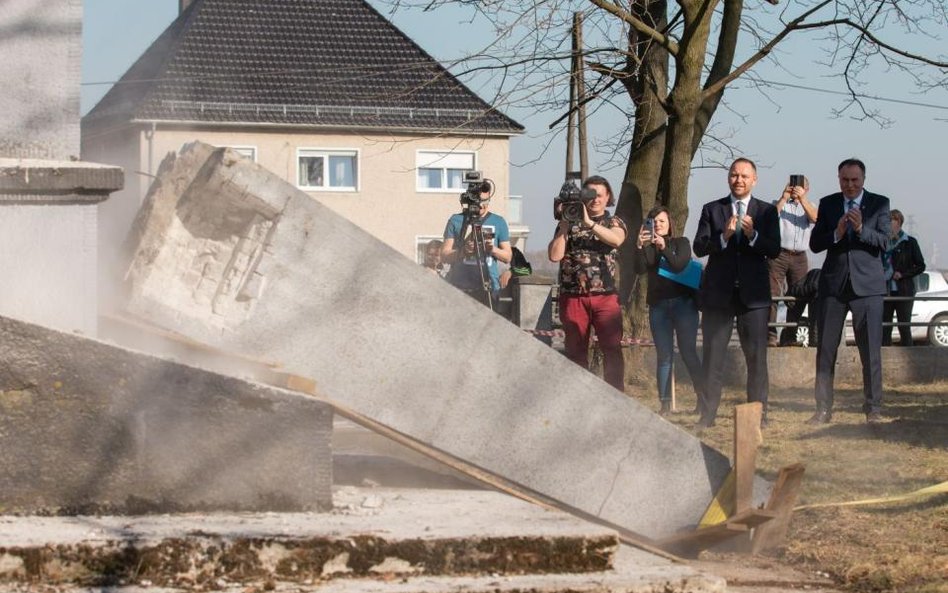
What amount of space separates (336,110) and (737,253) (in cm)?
3198

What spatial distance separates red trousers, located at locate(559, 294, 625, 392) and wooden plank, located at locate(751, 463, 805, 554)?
3102 mm

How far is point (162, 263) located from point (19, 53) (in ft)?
3.27

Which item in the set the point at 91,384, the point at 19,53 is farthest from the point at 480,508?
the point at 19,53

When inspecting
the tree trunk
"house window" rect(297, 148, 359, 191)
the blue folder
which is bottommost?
the blue folder

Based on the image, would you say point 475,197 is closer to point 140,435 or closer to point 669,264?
point 669,264

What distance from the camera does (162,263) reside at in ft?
18.7

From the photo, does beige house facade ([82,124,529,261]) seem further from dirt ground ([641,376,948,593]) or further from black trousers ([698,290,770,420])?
black trousers ([698,290,770,420])

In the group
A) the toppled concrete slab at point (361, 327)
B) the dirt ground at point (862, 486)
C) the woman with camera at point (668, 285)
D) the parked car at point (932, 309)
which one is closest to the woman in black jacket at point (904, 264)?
the dirt ground at point (862, 486)

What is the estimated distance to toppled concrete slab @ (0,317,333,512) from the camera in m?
4.90

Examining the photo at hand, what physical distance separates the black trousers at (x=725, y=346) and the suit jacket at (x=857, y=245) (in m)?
0.63

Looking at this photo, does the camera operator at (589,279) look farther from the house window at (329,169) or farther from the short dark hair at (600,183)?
the house window at (329,169)

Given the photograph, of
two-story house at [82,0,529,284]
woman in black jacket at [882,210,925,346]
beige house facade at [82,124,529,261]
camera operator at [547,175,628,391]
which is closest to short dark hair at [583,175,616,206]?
camera operator at [547,175,628,391]

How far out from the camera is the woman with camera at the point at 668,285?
424 inches

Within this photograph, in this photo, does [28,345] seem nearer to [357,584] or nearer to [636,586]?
[357,584]
